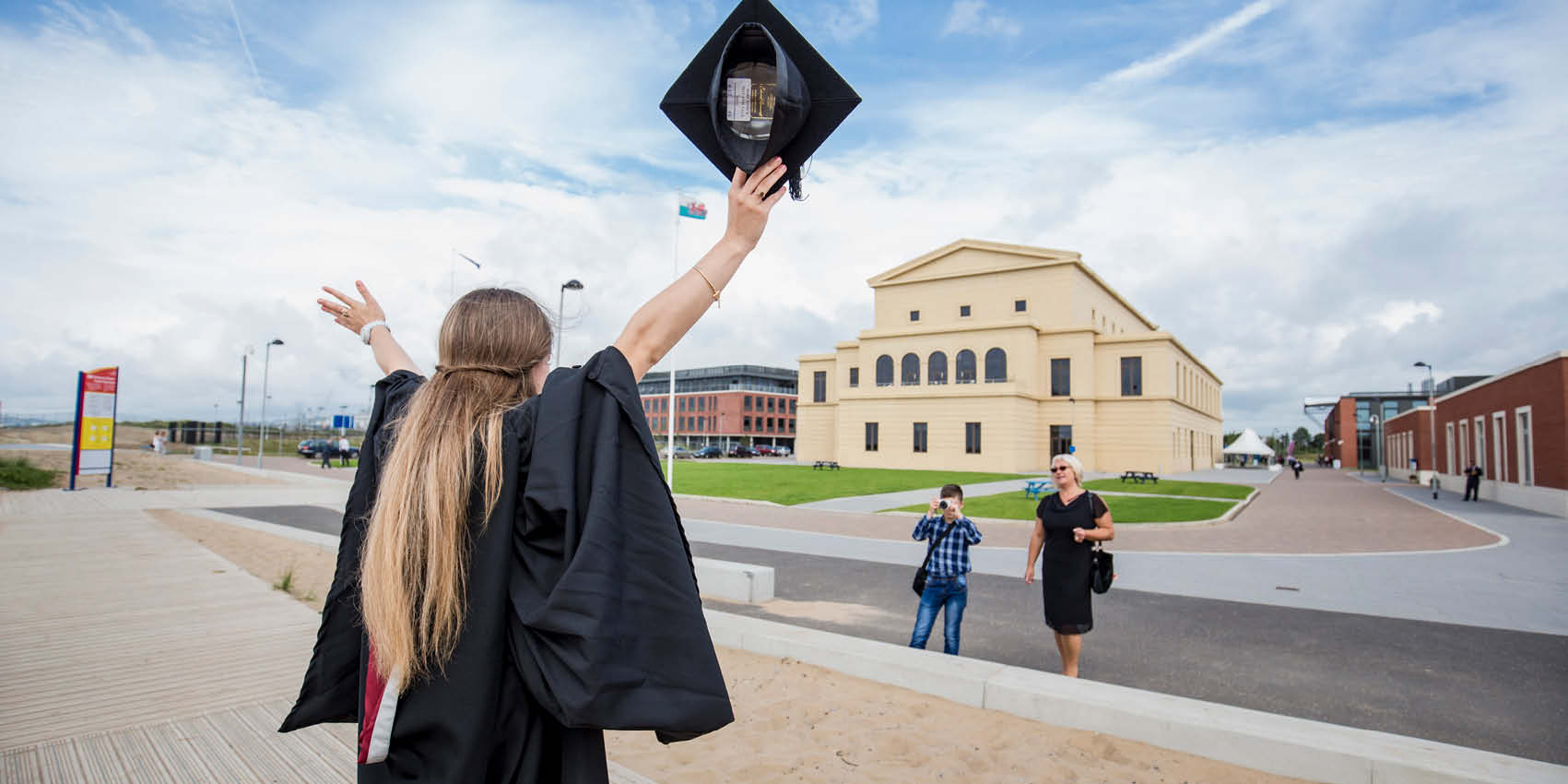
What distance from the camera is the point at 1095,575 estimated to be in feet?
21.3

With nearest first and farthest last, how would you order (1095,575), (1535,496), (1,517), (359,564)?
1. (359,564)
2. (1095,575)
3. (1,517)
4. (1535,496)

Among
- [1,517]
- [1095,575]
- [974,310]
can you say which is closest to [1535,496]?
[1095,575]

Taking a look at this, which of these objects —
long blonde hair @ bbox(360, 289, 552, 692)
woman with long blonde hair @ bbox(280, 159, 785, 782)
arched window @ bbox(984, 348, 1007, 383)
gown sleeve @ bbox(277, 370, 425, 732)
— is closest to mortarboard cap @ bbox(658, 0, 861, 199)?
woman with long blonde hair @ bbox(280, 159, 785, 782)

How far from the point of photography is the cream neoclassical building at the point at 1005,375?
49.2m

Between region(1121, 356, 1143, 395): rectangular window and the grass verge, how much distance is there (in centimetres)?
5283

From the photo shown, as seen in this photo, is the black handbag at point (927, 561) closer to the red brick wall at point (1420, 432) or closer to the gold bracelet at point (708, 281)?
the gold bracelet at point (708, 281)

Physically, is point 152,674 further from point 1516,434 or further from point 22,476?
point 1516,434

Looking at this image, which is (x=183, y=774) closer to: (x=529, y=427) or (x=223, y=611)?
(x=529, y=427)

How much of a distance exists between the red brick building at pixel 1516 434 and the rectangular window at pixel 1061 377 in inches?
730

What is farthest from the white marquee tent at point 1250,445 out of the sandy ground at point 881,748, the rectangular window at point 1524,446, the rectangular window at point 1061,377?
the sandy ground at point 881,748

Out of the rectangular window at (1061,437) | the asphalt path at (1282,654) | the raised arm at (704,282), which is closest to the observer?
the raised arm at (704,282)

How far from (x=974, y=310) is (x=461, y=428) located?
2138 inches

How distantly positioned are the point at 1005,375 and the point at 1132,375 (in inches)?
334

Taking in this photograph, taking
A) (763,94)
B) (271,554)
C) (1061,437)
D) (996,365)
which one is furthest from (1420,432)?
(763,94)
